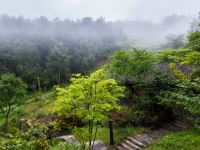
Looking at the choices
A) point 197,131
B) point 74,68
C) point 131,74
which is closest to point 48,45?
point 74,68

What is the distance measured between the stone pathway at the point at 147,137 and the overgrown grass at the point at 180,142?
68 cm

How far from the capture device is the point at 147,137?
1330cm

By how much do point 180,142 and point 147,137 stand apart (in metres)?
2.07

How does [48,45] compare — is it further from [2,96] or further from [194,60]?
[194,60]

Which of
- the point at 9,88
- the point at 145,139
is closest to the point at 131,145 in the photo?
the point at 145,139

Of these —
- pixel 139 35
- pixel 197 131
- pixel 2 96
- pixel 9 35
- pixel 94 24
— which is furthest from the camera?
pixel 139 35

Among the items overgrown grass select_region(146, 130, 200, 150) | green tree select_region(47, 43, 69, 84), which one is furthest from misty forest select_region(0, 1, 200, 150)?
green tree select_region(47, 43, 69, 84)

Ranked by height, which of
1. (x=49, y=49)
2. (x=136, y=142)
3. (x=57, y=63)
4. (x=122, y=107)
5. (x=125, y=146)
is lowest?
(x=125, y=146)

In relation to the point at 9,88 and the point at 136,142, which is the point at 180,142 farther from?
the point at 9,88

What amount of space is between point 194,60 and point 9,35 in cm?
4137

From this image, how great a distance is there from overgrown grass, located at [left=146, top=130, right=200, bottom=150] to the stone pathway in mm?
679

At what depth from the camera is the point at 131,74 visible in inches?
596

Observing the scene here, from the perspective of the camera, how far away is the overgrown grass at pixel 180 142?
36.8 ft

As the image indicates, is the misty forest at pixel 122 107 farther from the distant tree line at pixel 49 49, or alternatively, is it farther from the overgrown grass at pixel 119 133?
the distant tree line at pixel 49 49
